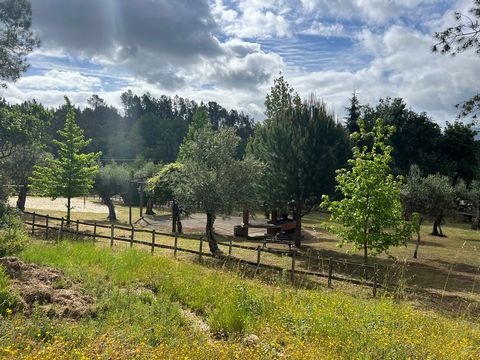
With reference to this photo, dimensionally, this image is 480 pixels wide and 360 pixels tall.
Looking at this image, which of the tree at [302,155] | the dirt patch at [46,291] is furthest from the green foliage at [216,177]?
the dirt patch at [46,291]

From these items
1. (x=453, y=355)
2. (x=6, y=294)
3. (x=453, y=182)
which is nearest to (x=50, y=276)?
(x=6, y=294)

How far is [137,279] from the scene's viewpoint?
1012cm

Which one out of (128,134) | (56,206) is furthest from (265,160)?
(128,134)

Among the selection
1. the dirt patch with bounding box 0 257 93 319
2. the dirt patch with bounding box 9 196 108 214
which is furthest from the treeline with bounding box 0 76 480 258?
the dirt patch with bounding box 0 257 93 319

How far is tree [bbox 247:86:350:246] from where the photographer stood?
22.4 meters

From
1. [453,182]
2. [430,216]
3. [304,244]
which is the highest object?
[453,182]

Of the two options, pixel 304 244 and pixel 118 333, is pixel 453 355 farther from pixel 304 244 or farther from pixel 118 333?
pixel 304 244

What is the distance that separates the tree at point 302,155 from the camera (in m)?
22.4

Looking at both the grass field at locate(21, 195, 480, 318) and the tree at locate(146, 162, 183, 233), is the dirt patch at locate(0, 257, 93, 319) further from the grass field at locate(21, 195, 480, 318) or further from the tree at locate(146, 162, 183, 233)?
the tree at locate(146, 162, 183, 233)

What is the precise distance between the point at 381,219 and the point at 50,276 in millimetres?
11033

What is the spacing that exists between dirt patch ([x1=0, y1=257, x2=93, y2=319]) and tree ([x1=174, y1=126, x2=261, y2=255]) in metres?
9.40

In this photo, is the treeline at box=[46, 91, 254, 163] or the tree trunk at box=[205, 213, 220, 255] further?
the treeline at box=[46, 91, 254, 163]

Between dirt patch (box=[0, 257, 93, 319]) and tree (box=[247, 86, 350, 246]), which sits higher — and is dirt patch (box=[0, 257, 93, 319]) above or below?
below

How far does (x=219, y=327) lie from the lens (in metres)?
7.23
